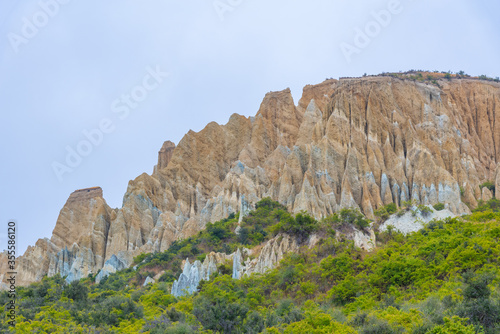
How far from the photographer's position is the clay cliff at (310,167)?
5409 cm

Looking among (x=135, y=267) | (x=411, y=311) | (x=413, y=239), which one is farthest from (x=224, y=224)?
(x=411, y=311)

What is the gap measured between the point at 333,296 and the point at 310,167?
22337mm

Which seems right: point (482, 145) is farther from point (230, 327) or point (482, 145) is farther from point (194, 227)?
point (230, 327)

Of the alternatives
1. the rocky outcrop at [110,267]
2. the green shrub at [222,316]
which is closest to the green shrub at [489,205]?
the green shrub at [222,316]

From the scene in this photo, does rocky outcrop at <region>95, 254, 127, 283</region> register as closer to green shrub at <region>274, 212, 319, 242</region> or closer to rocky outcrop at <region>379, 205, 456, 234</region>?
green shrub at <region>274, 212, 319, 242</region>

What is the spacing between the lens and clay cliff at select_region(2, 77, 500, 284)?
54094mm

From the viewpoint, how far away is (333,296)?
33656 mm

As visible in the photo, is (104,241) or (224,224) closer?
(224,224)

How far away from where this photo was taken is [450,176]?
53.3 meters

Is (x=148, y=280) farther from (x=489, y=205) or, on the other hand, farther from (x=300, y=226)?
(x=489, y=205)

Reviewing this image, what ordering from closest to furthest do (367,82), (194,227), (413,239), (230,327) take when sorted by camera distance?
(230,327)
(413,239)
(194,227)
(367,82)

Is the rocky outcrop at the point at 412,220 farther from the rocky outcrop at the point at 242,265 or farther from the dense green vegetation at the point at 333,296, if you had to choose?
the rocky outcrop at the point at 242,265

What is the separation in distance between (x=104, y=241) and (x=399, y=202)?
3019 cm

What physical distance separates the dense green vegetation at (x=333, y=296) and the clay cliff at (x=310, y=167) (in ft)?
30.5
